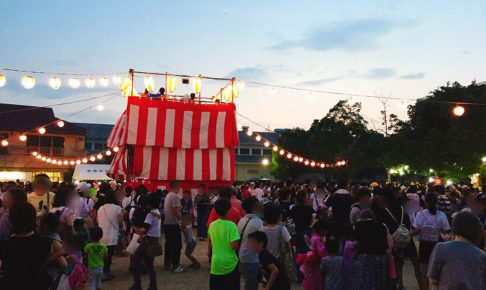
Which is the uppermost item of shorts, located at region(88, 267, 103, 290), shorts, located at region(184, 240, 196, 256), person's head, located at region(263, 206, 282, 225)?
person's head, located at region(263, 206, 282, 225)

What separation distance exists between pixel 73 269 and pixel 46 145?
33700 mm

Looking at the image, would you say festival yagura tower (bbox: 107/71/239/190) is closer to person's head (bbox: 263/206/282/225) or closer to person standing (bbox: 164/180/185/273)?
person standing (bbox: 164/180/185/273)

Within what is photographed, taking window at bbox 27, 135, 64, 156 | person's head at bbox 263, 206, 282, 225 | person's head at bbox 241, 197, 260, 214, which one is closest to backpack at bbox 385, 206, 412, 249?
person's head at bbox 263, 206, 282, 225

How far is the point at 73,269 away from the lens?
5.04 metres

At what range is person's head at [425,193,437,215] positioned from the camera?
6.58 m

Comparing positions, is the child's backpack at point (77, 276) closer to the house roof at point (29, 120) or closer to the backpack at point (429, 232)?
the backpack at point (429, 232)

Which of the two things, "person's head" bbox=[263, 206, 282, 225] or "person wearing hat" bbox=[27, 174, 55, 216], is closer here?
"person's head" bbox=[263, 206, 282, 225]

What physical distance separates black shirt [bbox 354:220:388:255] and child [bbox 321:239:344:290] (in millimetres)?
478

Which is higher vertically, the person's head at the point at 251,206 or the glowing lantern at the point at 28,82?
the glowing lantern at the point at 28,82

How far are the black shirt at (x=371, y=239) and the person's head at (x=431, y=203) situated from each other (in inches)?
106

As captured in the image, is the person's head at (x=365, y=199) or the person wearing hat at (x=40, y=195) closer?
the person wearing hat at (x=40, y=195)

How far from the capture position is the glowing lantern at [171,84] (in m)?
16.2

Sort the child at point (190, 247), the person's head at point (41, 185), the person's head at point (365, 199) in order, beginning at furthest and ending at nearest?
the child at point (190, 247) < the person's head at point (365, 199) < the person's head at point (41, 185)

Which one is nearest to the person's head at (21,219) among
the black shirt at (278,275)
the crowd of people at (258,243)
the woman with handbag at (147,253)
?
the crowd of people at (258,243)
